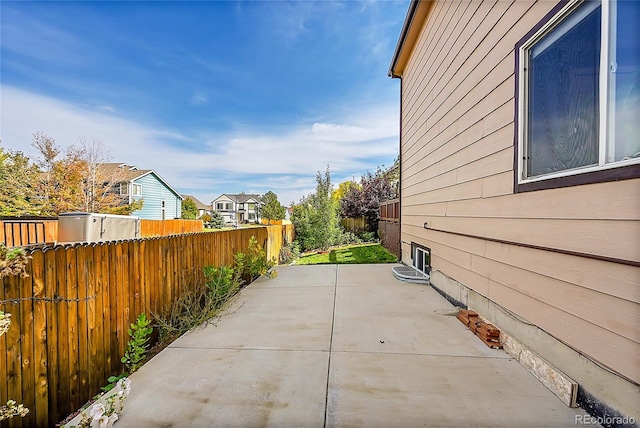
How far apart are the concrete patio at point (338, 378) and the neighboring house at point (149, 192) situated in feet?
60.7

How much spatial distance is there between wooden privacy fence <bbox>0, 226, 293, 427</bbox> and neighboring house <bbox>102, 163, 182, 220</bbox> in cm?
1805

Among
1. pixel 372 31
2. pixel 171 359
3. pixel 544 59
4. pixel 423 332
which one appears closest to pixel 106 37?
pixel 372 31

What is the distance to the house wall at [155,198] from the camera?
22.8 meters

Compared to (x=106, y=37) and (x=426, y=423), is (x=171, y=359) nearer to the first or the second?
(x=426, y=423)

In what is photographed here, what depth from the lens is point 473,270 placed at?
3.42m

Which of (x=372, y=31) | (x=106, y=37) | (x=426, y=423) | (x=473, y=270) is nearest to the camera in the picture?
(x=426, y=423)

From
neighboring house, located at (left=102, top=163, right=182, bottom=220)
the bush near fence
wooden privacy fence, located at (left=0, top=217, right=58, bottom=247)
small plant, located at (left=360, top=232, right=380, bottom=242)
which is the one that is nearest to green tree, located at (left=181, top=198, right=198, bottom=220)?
neighboring house, located at (left=102, top=163, right=182, bottom=220)

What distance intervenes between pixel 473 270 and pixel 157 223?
628 inches

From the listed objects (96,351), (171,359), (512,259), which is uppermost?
(512,259)

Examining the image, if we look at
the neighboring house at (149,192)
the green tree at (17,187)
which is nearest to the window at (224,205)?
the neighboring house at (149,192)

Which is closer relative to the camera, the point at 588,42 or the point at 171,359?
the point at 588,42

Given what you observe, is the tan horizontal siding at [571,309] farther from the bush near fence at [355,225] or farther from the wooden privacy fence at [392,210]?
the bush near fence at [355,225]

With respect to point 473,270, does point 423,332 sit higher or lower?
lower

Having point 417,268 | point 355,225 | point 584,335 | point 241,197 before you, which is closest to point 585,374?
point 584,335
